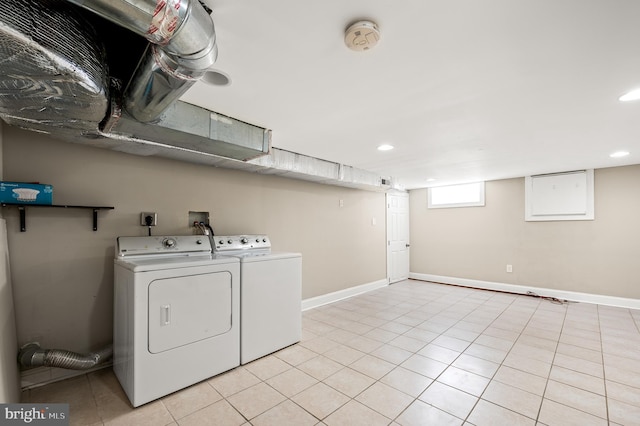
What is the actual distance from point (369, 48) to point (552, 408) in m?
2.66

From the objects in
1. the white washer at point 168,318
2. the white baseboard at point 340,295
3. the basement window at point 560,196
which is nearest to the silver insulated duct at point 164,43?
the white washer at point 168,318

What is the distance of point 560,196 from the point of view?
4.74 meters

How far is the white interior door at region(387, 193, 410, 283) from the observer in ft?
19.5

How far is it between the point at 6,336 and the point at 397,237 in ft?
19.1

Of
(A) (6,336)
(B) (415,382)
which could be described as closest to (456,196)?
(B) (415,382)

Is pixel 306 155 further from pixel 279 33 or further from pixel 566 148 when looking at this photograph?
pixel 566 148

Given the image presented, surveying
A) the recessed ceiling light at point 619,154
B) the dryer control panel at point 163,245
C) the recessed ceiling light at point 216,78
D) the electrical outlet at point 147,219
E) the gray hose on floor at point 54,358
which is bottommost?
the gray hose on floor at point 54,358

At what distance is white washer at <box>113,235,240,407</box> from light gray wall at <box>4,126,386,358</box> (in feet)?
0.82

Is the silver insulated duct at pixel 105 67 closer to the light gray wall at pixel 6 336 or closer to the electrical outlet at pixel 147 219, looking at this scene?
the electrical outlet at pixel 147 219

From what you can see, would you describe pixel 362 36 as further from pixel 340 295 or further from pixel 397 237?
pixel 397 237

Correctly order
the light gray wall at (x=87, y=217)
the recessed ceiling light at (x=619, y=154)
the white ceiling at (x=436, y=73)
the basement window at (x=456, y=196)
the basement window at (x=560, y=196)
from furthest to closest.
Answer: the basement window at (x=456, y=196), the basement window at (x=560, y=196), the recessed ceiling light at (x=619, y=154), the light gray wall at (x=87, y=217), the white ceiling at (x=436, y=73)

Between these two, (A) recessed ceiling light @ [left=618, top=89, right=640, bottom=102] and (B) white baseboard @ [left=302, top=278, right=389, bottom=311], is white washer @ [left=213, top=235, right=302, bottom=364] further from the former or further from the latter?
(A) recessed ceiling light @ [left=618, top=89, right=640, bottom=102]

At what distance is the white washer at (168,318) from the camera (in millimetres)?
1953

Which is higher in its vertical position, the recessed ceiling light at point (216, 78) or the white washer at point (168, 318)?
the recessed ceiling light at point (216, 78)
